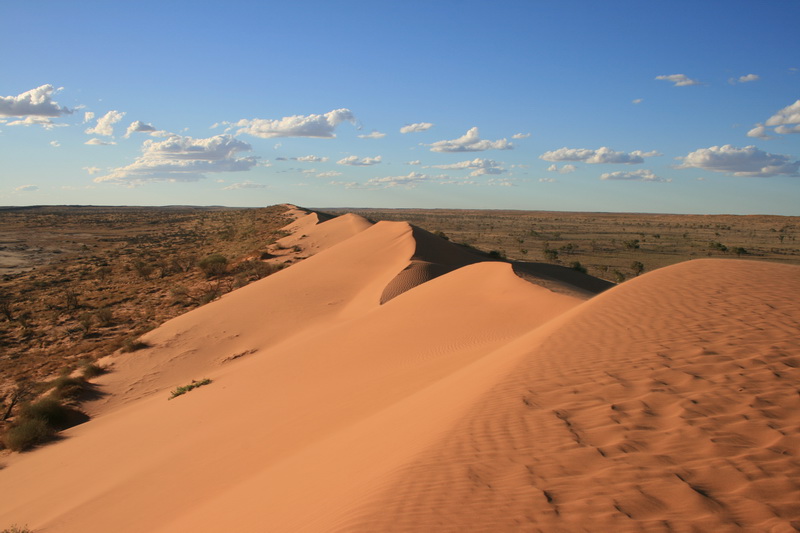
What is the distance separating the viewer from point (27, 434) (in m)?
10.5

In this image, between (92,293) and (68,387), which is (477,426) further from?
(92,293)

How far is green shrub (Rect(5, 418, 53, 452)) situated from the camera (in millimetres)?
10414

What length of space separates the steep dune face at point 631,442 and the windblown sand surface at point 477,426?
18 mm

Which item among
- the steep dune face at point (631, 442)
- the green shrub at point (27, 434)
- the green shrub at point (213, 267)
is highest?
the steep dune face at point (631, 442)

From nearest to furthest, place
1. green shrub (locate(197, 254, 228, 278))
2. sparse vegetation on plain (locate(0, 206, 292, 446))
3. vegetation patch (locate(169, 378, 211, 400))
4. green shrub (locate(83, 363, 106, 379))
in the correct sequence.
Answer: vegetation patch (locate(169, 378, 211, 400)) → green shrub (locate(83, 363, 106, 379)) → sparse vegetation on plain (locate(0, 206, 292, 446)) → green shrub (locate(197, 254, 228, 278))

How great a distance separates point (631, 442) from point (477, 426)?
1410 millimetres

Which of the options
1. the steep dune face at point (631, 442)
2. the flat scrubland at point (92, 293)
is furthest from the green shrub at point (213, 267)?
the steep dune face at point (631, 442)

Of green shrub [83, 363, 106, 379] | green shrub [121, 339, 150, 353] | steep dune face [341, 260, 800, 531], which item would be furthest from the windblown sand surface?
green shrub [121, 339, 150, 353]

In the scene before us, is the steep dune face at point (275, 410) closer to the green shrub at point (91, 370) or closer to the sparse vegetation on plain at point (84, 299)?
the green shrub at point (91, 370)

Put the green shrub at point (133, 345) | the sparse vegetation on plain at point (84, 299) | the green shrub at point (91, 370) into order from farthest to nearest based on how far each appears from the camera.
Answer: the green shrub at point (133, 345) < the sparse vegetation on plain at point (84, 299) < the green shrub at point (91, 370)

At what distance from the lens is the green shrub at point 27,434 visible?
10414 mm

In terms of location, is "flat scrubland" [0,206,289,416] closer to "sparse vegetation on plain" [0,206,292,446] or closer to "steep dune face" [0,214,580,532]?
"sparse vegetation on plain" [0,206,292,446]

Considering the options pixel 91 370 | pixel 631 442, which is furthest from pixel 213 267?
pixel 631 442

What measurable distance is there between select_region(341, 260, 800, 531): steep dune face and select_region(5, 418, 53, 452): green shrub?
9976 mm
